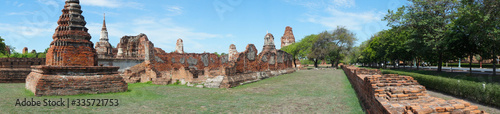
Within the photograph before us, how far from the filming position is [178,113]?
19.7 feet

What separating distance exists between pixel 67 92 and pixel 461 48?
65.6 feet

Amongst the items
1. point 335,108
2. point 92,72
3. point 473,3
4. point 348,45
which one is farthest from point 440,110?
point 348,45

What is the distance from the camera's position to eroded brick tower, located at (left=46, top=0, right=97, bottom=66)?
9.30m

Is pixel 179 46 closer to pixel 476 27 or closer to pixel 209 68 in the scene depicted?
pixel 209 68

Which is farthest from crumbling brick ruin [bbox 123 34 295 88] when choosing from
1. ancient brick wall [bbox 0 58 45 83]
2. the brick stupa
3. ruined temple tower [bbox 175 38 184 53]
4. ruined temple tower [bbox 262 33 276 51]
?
ancient brick wall [bbox 0 58 45 83]

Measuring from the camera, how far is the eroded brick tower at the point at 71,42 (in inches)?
366

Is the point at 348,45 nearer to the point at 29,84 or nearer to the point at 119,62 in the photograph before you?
the point at 119,62

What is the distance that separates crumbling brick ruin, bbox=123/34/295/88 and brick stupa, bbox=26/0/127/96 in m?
3.78

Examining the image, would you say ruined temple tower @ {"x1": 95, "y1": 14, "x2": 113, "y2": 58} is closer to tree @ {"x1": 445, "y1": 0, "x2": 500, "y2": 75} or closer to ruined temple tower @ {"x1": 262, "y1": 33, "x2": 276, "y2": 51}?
ruined temple tower @ {"x1": 262, "y1": 33, "x2": 276, "y2": 51}

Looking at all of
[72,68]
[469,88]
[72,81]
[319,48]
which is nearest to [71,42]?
[72,68]

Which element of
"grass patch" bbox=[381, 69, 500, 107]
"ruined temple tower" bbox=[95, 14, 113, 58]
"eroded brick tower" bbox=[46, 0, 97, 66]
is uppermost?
"ruined temple tower" bbox=[95, 14, 113, 58]

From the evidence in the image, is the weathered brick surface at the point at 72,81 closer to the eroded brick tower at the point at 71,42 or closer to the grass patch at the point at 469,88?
the eroded brick tower at the point at 71,42

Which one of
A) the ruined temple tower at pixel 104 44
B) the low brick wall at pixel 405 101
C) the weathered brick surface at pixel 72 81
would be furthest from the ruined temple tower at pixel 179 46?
the low brick wall at pixel 405 101

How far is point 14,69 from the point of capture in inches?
508
